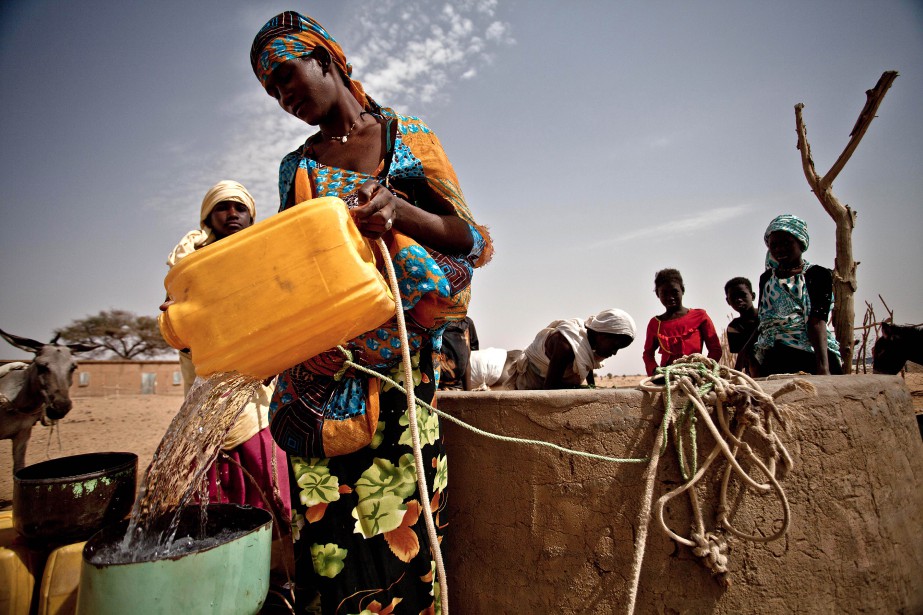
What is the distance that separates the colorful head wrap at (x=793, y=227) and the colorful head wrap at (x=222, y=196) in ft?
13.4

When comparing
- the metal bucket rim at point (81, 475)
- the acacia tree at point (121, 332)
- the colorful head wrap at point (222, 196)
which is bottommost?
the metal bucket rim at point (81, 475)

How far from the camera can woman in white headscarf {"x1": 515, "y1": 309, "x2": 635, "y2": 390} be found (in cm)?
405

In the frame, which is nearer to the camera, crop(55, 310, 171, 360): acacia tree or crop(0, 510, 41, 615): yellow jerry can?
crop(0, 510, 41, 615): yellow jerry can

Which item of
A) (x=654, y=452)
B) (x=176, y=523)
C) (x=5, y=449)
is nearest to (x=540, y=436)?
(x=654, y=452)

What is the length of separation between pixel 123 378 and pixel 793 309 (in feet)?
96.5

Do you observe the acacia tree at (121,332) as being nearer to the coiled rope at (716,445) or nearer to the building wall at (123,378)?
the building wall at (123,378)

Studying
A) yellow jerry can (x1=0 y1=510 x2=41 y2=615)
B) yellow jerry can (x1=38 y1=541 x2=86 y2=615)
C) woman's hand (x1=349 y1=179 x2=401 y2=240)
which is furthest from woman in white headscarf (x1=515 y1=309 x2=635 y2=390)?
yellow jerry can (x1=0 y1=510 x2=41 y2=615)

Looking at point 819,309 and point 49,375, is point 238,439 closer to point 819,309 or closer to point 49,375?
point 49,375

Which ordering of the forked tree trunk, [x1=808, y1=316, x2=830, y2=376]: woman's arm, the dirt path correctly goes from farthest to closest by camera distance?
the dirt path
the forked tree trunk
[x1=808, y1=316, x2=830, y2=376]: woman's arm

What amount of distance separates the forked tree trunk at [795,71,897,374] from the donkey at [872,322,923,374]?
10.7 ft

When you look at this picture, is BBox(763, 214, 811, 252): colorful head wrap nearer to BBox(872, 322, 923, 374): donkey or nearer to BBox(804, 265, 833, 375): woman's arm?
BBox(804, 265, 833, 375): woman's arm

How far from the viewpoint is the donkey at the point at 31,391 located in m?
4.70

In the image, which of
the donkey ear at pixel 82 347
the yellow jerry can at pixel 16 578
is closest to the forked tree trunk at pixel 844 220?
the yellow jerry can at pixel 16 578

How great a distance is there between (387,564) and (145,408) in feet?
62.8
